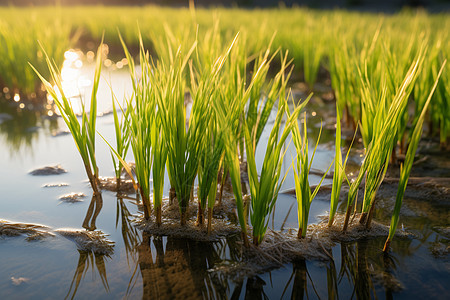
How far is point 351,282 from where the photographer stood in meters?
1.32

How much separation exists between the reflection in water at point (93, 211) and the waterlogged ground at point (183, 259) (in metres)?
0.02

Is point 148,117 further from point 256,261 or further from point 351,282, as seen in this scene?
point 351,282

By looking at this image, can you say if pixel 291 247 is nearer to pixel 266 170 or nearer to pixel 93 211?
pixel 266 170

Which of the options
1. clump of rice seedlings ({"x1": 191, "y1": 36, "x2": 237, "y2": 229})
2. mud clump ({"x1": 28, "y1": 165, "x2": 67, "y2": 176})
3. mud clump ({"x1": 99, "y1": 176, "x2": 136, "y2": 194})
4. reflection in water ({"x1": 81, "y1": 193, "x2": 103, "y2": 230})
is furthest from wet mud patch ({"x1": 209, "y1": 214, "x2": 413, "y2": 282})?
mud clump ({"x1": 28, "y1": 165, "x2": 67, "y2": 176})

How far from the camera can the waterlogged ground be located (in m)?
1.28

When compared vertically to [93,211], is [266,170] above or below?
above

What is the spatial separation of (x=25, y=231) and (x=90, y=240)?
0.88 feet

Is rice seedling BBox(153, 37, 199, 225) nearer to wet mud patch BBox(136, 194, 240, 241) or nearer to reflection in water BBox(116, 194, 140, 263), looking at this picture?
wet mud patch BBox(136, 194, 240, 241)

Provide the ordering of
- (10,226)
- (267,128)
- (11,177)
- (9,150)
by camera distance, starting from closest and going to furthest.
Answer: (10,226), (11,177), (9,150), (267,128)

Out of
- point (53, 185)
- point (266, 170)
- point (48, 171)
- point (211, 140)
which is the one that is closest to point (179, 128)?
point (211, 140)

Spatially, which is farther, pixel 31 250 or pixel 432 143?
pixel 432 143

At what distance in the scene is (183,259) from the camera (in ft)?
4.67

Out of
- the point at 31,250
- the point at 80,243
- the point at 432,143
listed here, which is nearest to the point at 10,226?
the point at 31,250

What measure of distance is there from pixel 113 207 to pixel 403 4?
18.1 m
